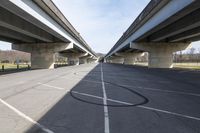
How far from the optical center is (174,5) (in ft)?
56.7

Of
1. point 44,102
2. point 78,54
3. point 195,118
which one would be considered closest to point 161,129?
point 195,118

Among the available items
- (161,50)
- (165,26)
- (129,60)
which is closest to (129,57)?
(129,60)

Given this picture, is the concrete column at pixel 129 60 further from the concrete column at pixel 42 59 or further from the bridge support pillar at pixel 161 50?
the concrete column at pixel 42 59

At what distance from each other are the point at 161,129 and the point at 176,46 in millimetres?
37850

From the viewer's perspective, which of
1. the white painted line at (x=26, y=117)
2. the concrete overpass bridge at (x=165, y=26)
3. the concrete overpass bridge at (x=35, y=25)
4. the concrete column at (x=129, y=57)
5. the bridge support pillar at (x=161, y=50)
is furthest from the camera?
the concrete column at (x=129, y=57)

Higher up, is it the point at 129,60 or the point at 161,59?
the point at 129,60

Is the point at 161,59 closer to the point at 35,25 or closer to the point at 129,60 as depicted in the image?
the point at 35,25

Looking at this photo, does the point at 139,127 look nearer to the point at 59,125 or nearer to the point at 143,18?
the point at 59,125

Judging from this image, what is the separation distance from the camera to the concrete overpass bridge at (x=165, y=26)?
17656 mm

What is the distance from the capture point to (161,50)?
41.4 meters

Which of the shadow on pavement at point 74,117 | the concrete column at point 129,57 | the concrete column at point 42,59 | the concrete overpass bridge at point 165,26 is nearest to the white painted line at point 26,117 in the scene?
the shadow on pavement at point 74,117

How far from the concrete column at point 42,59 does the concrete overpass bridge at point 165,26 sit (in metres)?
13.8

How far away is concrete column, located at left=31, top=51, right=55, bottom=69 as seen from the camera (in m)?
42.0

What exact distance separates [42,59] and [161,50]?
64.5 feet
